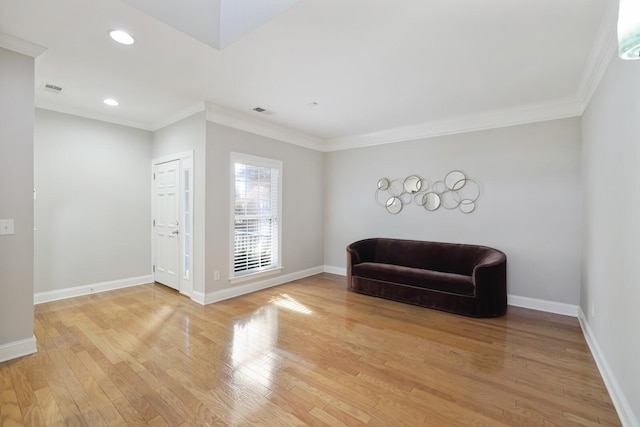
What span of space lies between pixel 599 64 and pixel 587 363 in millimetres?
2560

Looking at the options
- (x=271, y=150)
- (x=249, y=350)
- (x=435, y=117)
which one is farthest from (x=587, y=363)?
(x=271, y=150)

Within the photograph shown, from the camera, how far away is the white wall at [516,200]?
347 cm

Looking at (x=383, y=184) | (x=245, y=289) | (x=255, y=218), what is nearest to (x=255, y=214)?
(x=255, y=218)

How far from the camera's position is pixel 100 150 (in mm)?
4203

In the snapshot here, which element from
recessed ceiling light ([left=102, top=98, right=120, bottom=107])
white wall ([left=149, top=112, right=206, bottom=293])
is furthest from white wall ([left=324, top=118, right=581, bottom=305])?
recessed ceiling light ([left=102, top=98, right=120, bottom=107])

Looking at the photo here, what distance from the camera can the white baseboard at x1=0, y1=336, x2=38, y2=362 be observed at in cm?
231

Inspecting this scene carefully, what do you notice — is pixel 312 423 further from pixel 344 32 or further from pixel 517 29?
pixel 517 29

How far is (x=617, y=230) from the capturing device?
1942 millimetres

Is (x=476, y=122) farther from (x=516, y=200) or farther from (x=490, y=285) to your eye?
(x=490, y=285)

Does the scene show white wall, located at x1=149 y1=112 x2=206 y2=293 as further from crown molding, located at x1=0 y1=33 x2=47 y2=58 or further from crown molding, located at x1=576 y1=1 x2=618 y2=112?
crown molding, located at x1=576 y1=1 x2=618 y2=112

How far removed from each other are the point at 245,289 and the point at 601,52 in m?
4.65

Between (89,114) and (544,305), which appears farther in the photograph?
(89,114)

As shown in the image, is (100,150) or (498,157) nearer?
(498,157)

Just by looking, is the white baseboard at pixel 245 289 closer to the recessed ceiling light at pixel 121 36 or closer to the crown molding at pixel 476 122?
the crown molding at pixel 476 122
